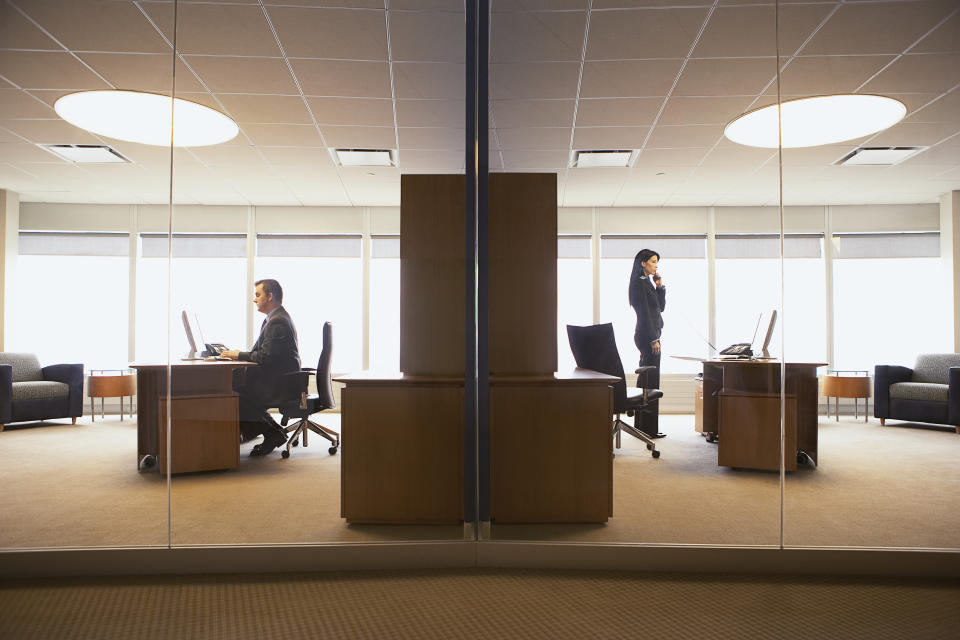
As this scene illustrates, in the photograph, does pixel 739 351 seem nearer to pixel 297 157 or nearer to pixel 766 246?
pixel 766 246

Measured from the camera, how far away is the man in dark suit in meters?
2.64

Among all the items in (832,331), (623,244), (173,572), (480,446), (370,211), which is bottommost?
(173,572)

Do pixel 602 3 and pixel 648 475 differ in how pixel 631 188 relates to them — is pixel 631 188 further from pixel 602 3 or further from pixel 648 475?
pixel 648 475

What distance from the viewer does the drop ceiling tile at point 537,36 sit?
3.00 m

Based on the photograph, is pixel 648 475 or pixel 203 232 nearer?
pixel 203 232

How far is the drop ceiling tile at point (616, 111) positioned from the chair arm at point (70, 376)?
9.92 ft

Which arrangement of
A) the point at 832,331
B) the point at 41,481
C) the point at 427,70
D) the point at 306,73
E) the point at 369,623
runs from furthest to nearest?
the point at 306,73 < the point at 427,70 < the point at 41,481 < the point at 832,331 < the point at 369,623

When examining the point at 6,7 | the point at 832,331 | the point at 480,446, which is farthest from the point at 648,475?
the point at 6,7

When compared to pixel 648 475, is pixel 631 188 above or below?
above

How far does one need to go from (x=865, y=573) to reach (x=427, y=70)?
357 centimetres

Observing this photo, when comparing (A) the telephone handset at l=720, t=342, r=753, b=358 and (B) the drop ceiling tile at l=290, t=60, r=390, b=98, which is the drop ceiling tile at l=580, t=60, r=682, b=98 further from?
(A) the telephone handset at l=720, t=342, r=753, b=358

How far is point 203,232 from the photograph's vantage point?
2.79m

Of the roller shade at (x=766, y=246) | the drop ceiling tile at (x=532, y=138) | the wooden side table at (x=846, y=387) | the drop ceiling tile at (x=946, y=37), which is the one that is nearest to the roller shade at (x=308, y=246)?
the drop ceiling tile at (x=532, y=138)

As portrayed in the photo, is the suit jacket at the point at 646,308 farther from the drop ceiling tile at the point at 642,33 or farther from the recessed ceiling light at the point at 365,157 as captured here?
the drop ceiling tile at the point at 642,33
